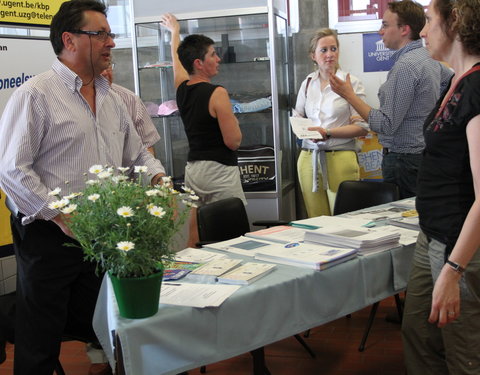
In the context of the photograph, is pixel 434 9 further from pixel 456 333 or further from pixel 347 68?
pixel 347 68

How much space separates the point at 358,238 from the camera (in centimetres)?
237

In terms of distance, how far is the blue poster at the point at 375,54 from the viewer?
198 inches

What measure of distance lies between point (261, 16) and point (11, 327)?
10.3 ft

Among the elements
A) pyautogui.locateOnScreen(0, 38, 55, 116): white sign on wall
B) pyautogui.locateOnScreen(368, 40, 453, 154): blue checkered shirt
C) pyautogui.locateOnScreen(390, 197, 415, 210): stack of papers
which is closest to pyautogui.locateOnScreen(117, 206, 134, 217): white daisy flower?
pyautogui.locateOnScreen(390, 197, 415, 210): stack of papers

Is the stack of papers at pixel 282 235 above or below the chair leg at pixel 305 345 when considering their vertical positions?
above

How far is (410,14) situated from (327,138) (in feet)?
3.67

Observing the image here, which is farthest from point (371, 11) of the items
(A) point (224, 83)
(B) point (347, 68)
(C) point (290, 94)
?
Result: (A) point (224, 83)

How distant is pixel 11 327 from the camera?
8.61 ft

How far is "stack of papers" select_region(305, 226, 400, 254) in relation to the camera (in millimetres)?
2354

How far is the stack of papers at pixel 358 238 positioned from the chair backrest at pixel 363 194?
105 cm

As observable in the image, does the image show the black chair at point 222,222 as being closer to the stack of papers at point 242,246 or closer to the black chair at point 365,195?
the stack of papers at point 242,246

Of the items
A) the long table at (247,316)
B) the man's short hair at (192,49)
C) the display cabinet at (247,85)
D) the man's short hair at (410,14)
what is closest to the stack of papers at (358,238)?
the long table at (247,316)

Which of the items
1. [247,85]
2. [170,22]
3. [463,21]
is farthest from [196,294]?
[247,85]

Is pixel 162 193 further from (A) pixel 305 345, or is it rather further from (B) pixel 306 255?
(A) pixel 305 345
